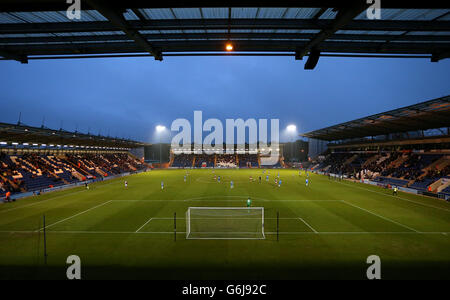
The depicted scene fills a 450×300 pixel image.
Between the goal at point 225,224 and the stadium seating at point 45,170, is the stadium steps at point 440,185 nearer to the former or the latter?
the goal at point 225,224

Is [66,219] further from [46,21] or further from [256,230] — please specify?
[46,21]

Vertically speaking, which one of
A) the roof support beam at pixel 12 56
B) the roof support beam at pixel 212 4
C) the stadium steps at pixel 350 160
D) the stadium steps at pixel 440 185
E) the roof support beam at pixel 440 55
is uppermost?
the roof support beam at pixel 212 4

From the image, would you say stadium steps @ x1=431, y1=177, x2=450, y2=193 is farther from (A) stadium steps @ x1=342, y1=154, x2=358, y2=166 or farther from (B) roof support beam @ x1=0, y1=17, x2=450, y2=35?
(B) roof support beam @ x1=0, y1=17, x2=450, y2=35

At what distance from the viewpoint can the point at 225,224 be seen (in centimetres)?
1653

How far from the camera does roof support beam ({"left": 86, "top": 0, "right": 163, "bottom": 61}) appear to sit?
3.77 m

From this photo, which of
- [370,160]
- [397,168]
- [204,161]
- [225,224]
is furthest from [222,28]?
[204,161]

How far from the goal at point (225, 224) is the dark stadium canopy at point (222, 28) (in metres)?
12.2

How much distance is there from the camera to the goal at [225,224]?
14445 mm

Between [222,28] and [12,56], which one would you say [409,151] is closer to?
[222,28]

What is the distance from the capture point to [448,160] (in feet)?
108

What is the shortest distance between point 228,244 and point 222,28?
12212 mm

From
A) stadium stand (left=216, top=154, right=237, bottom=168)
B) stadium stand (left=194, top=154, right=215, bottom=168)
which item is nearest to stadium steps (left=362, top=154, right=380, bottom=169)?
stadium stand (left=216, top=154, right=237, bottom=168)

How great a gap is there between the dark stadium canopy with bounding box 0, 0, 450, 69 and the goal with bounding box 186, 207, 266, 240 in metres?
12.2

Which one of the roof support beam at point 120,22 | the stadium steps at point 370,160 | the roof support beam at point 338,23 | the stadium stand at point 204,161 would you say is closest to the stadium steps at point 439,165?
the stadium steps at point 370,160
